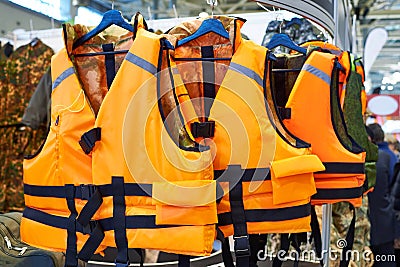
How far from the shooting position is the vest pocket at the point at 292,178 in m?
1.29

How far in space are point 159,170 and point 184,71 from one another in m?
0.33

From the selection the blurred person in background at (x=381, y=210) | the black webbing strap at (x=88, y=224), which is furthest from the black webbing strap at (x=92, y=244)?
the blurred person in background at (x=381, y=210)

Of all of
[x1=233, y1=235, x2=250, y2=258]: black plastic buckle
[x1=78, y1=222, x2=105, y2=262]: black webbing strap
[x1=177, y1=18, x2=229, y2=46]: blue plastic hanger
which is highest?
[x1=177, y1=18, x2=229, y2=46]: blue plastic hanger

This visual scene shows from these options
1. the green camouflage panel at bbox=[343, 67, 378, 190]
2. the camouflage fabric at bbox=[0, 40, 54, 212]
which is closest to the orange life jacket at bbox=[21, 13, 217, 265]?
the green camouflage panel at bbox=[343, 67, 378, 190]

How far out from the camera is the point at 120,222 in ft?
3.84

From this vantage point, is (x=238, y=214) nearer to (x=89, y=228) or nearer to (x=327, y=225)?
(x=89, y=228)

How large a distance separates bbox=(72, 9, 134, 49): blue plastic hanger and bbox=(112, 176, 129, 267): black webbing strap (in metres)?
0.40

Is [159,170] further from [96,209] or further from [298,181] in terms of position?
[298,181]

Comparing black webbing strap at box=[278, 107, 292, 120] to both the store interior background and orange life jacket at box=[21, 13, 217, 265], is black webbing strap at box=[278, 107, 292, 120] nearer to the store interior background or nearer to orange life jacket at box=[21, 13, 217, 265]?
orange life jacket at box=[21, 13, 217, 265]

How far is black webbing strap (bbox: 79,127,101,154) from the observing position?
3.88ft

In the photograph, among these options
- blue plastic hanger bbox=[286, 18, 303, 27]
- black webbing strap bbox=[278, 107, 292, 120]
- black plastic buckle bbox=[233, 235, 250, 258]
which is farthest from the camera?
blue plastic hanger bbox=[286, 18, 303, 27]

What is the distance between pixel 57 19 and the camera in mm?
5340

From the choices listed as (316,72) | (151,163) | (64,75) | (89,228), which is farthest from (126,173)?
(316,72)

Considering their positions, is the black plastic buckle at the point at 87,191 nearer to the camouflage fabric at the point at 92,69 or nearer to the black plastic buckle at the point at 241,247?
the camouflage fabric at the point at 92,69
